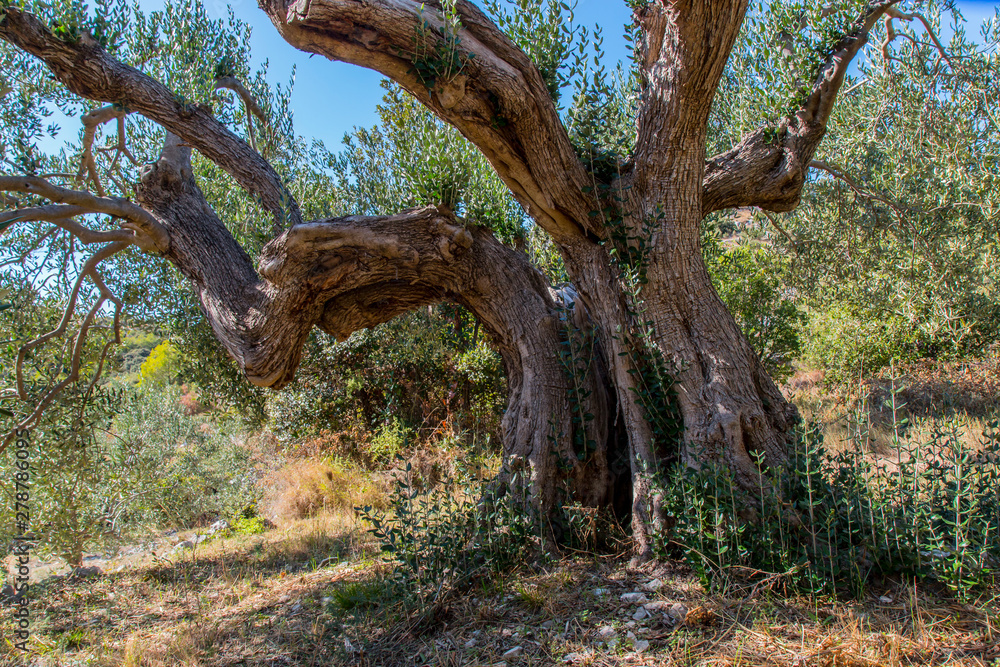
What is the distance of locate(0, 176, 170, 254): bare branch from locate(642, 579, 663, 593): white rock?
455cm

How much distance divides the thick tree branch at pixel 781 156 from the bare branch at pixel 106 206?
15.7ft

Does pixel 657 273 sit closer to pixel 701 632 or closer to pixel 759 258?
pixel 701 632

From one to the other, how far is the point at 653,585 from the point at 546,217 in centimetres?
282

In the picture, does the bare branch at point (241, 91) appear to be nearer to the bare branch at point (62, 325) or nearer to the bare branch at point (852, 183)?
the bare branch at point (62, 325)

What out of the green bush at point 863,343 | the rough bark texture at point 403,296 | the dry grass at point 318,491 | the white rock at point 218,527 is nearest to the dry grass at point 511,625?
the rough bark texture at point 403,296

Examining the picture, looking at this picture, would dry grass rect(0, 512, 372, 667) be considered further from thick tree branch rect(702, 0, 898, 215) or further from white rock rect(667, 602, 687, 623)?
thick tree branch rect(702, 0, 898, 215)

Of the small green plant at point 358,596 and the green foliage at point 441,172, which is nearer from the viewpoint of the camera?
the small green plant at point 358,596

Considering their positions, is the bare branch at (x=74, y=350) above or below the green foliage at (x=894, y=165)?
below

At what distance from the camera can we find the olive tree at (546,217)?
12.6 feet

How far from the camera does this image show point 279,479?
29.0ft

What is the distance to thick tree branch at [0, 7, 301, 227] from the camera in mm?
4645

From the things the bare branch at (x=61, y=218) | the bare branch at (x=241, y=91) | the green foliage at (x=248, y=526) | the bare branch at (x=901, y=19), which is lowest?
the green foliage at (x=248, y=526)

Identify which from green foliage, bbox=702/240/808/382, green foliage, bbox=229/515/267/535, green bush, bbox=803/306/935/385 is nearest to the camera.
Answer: green foliage, bbox=229/515/267/535

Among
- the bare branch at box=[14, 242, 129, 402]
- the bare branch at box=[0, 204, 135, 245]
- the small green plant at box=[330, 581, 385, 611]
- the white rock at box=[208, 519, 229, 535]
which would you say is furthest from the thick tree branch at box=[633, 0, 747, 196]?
the white rock at box=[208, 519, 229, 535]
